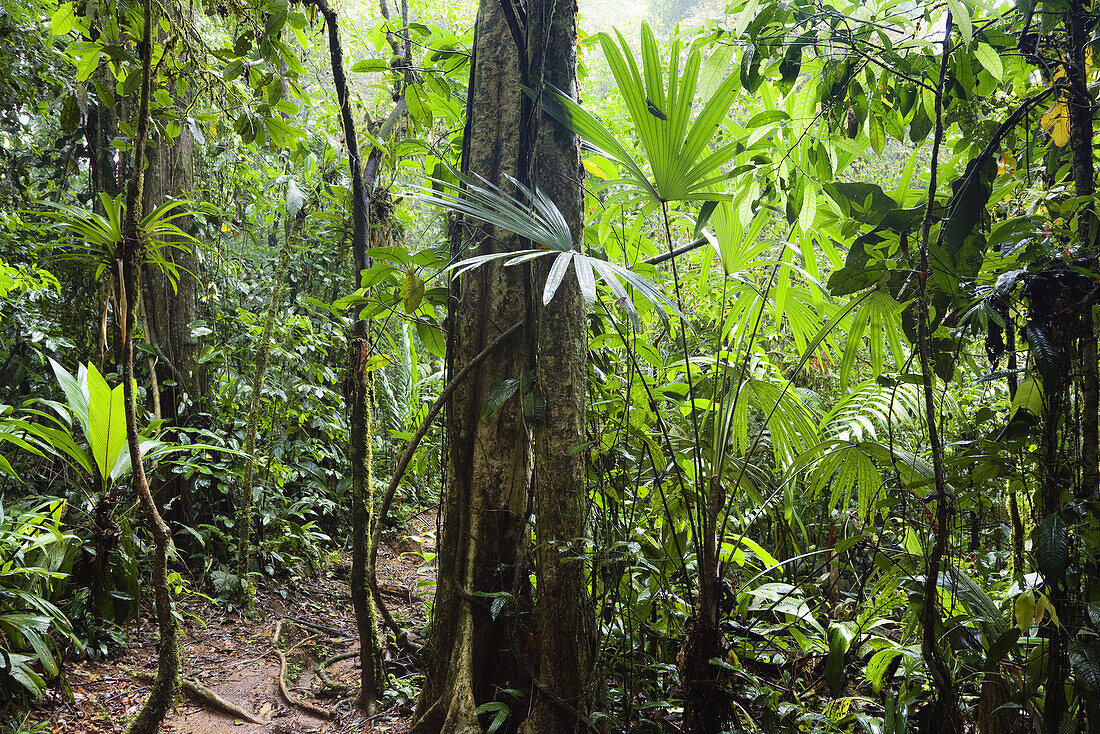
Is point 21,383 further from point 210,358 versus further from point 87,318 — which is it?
point 210,358

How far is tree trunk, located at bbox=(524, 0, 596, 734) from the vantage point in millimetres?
1705

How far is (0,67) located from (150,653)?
301 centimetres

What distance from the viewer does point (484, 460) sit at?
6.78 feet

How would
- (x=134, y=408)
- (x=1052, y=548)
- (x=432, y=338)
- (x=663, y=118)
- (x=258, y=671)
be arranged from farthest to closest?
1. (x=258, y=671)
2. (x=432, y=338)
3. (x=134, y=408)
4. (x=663, y=118)
5. (x=1052, y=548)

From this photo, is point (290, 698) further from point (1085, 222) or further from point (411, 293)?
point (1085, 222)

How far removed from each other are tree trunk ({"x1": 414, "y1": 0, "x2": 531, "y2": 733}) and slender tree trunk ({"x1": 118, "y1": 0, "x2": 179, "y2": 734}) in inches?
31.9

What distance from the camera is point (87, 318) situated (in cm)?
369

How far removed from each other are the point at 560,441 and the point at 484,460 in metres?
0.38

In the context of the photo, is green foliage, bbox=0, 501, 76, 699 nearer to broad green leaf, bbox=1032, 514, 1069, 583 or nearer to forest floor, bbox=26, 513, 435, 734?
forest floor, bbox=26, 513, 435, 734

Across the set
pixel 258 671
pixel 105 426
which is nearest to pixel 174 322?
pixel 105 426

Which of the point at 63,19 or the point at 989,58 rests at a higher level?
the point at 63,19

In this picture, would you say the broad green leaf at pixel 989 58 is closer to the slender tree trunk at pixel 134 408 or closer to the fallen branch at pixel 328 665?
the slender tree trunk at pixel 134 408

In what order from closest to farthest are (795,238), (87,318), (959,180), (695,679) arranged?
(959,180)
(695,679)
(795,238)
(87,318)

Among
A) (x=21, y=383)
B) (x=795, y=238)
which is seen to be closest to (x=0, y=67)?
(x=21, y=383)
